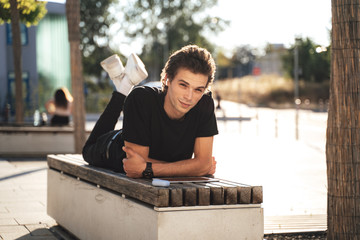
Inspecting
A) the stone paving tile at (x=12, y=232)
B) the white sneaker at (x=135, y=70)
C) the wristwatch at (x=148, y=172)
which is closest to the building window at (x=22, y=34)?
the stone paving tile at (x=12, y=232)

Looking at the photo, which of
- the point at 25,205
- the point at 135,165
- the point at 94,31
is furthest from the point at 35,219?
the point at 94,31

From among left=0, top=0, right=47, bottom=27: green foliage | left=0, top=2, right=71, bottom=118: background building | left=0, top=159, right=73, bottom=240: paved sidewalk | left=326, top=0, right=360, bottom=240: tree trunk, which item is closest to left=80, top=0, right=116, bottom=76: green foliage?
left=0, top=2, right=71, bottom=118: background building

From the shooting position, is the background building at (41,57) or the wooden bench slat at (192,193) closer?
the wooden bench slat at (192,193)

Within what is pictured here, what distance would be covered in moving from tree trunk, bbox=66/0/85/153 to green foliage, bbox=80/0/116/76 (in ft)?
155

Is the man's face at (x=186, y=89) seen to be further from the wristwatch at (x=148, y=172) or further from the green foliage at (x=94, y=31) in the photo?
the green foliage at (x=94, y=31)

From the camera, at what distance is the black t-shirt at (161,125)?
4609 mm

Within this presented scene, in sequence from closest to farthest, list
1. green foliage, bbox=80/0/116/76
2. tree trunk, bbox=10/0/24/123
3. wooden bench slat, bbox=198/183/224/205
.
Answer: wooden bench slat, bbox=198/183/224/205
tree trunk, bbox=10/0/24/123
green foliage, bbox=80/0/116/76

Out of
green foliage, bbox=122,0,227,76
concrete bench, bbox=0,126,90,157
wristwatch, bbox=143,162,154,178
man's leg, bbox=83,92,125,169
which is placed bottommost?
concrete bench, bbox=0,126,90,157

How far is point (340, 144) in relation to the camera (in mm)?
5004

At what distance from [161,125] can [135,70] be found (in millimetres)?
1444

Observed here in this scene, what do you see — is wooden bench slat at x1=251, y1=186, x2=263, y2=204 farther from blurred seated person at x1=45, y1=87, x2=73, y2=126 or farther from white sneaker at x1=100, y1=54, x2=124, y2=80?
blurred seated person at x1=45, y1=87, x2=73, y2=126

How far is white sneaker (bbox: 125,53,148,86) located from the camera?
5.98 metres

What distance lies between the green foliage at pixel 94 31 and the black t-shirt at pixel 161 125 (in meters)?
55.2

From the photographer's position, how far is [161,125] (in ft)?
15.4
